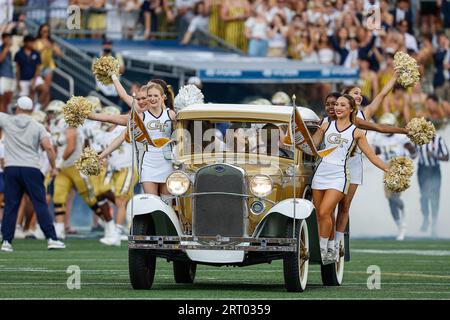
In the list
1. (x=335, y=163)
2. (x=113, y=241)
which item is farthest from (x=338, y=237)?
(x=113, y=241)

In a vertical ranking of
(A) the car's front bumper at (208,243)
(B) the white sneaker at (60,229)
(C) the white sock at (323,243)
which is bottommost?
(B) the white sneaker at (60,229)

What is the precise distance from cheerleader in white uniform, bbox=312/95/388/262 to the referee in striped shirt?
512 inches

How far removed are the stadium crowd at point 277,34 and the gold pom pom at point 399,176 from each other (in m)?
12.7

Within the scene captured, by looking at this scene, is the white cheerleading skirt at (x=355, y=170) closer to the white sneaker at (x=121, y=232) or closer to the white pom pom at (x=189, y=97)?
the white pom pom at (x=189, y=97)

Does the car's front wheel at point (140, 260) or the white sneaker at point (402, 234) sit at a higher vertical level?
the car's front wheel at point (140, 260)

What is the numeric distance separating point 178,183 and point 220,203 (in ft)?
1.60

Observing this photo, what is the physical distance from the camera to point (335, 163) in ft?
53.9

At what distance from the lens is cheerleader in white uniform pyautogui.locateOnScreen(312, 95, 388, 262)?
53.6 ft

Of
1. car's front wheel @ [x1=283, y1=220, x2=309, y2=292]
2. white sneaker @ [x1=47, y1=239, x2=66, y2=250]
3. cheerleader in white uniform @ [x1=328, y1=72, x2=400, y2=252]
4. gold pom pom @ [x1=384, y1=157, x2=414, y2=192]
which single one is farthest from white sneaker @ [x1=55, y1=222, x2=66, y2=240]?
car's front wheel @ [x1=283, y1=220, x2=309, y2=292]

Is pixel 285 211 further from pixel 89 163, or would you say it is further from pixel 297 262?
pixel 89 163

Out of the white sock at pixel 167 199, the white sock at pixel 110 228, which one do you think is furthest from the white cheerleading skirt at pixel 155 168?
the white sock at pixel 110 228

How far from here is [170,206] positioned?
15438 mm

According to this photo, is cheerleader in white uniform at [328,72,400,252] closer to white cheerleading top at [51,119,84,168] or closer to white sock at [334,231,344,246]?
white sock at [334,231,344,246]

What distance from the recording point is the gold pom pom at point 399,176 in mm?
16375
